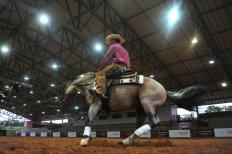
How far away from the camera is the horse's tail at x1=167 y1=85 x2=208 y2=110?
3.56 metres

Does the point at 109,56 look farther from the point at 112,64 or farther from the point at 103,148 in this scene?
the point at 103,148

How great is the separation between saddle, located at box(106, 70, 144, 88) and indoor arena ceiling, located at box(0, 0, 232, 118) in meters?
5.63

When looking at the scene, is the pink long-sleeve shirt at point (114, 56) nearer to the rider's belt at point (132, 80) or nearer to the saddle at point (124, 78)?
the saddle at point (124, 78)

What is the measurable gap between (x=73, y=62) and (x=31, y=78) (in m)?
Answer: 7.44

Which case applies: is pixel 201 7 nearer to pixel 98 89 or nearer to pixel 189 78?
pixel 189 78

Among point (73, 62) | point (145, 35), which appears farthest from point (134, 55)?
point (73, 62)

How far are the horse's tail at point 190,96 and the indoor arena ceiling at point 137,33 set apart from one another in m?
6.25

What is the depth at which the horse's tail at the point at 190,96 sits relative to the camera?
3559 mm

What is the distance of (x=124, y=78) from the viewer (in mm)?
3461

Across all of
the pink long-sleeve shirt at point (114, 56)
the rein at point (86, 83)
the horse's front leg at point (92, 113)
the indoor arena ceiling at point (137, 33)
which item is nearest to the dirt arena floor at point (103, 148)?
the horse's front leg at point (92, 113)

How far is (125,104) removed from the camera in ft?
11.0

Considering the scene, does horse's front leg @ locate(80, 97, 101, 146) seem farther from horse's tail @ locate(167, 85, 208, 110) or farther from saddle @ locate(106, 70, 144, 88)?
horse's tail @ locate(167, 85, 208, 110)

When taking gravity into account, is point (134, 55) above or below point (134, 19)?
below

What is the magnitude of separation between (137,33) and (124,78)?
474 inches
